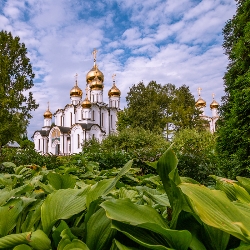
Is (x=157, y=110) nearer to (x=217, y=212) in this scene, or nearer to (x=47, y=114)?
(x=47, y=114)

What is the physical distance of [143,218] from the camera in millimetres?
659

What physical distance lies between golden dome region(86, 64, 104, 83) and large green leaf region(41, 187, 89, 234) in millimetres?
39653

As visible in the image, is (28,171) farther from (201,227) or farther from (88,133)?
(88,133)

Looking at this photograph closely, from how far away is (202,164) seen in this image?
6.12 meters

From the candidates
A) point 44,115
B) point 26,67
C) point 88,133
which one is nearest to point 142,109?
point 88,133

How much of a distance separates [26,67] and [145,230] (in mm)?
23120

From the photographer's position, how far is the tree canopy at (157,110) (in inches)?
1145

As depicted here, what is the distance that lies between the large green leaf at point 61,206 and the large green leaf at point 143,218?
0.57ft

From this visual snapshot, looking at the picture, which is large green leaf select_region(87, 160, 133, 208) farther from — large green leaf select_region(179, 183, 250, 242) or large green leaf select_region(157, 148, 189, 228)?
large green leaf select_region(179, 183, 250, 242)

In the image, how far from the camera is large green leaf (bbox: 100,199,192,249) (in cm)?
60

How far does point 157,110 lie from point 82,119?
12291mm

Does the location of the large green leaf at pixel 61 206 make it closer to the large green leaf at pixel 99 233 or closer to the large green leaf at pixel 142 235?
the large green leaf at pixel 99 233

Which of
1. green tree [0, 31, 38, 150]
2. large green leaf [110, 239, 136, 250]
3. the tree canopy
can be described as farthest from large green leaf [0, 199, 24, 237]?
the tree canopy

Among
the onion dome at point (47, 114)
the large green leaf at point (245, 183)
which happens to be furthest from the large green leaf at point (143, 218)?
the onion dome at point (47, 114)
